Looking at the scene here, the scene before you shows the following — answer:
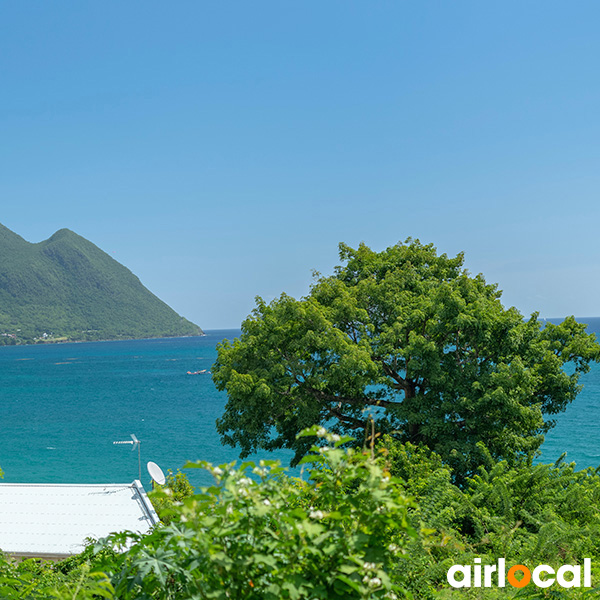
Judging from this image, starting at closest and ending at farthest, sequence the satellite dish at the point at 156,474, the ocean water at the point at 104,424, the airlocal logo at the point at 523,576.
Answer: the airlocal logo at the point at 523,576 < the satellite dish at the point at 156,474 < the ocean water at the point at 104,424

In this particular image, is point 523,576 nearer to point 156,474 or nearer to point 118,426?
point 156,474

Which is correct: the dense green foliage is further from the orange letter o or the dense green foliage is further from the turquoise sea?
the turquoise sea

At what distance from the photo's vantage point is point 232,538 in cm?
220

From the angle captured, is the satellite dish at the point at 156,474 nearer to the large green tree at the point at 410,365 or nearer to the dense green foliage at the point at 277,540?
the large green tree at the point at 410,365

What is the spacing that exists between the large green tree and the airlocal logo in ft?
18.2

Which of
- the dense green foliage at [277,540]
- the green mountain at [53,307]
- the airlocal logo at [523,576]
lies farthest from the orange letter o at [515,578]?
the green mountain at [53,307]

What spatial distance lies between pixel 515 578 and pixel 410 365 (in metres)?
6.49

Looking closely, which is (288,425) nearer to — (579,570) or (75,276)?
(579,570)

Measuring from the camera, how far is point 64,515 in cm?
1284

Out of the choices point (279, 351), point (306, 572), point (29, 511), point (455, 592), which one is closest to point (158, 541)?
point (306, 572)

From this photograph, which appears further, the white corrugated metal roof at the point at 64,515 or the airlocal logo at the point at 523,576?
the white corrugated metal roof at the point at 64,515

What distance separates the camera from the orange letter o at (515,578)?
17.4 ft

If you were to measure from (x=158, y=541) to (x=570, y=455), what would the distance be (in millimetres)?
32130

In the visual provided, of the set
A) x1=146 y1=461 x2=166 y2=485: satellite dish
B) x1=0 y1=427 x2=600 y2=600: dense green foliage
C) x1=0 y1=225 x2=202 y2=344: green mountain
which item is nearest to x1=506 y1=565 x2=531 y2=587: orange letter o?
x1=0 y1=427 x2=600 y2=600: dense green foliage
